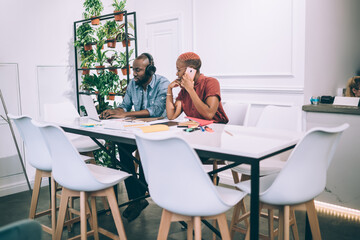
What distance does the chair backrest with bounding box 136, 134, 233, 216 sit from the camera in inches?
57.5

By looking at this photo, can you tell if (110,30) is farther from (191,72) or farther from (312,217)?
(312,217)

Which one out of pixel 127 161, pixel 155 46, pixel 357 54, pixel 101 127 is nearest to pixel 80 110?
pixel 155 46

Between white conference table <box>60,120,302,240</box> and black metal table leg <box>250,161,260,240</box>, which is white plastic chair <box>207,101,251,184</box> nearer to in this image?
white conference table <box>60,120,302,240</box>

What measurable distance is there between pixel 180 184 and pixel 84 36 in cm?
307

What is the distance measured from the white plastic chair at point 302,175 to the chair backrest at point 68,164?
2.96 feet

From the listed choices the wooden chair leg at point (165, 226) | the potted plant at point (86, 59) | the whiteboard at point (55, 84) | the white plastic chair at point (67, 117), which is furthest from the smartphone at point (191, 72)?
the whiteboard at point (55, 84)

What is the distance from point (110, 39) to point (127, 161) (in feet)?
5.63

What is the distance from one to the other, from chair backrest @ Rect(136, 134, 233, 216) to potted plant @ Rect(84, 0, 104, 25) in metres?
2.90

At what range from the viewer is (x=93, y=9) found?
4.15 meters

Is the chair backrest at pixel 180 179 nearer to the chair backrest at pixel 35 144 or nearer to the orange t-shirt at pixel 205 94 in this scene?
the chair backrest at pixel 35 144

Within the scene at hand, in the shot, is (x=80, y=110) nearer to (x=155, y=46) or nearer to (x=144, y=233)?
(x=155, y=46)

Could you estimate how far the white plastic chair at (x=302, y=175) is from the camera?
1.57 m

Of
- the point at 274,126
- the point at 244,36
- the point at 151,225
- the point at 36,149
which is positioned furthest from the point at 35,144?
the point at 244,36

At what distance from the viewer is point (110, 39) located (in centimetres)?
405
